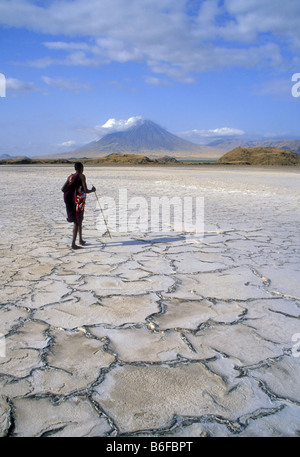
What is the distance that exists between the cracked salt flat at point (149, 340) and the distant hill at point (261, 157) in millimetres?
35526

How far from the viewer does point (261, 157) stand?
1626 inches

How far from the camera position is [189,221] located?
6.07 meters

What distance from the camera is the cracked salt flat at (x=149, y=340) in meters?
1.59

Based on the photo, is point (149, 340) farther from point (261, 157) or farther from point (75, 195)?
point (261, 157)

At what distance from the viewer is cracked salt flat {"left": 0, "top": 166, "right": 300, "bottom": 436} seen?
1.59m

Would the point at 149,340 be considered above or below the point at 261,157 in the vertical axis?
below

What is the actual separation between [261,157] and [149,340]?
41762mm

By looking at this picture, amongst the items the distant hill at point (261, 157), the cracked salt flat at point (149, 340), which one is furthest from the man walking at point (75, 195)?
the distant hill at point (261, 157)

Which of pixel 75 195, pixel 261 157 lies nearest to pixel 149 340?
pixel 75 195

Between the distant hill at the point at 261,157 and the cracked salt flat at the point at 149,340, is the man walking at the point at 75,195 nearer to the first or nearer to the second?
the cracked salt flat at the point at 149,340

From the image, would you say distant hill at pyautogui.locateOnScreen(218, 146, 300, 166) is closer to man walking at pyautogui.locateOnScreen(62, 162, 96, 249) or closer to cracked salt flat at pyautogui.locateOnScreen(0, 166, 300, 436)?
man walking at pyautogui.locateOnScreen(62, 162, 96, 249)
